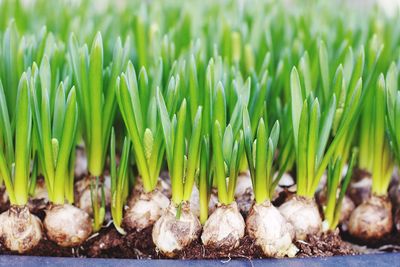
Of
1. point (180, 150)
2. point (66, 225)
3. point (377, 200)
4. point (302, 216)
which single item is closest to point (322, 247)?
point (302, 216)

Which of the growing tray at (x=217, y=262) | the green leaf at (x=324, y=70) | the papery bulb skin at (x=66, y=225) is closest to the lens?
the growing tray at (x=217, y=262)

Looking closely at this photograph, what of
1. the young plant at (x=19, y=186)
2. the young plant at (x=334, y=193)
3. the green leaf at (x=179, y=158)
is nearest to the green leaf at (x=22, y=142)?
the young plant at (x=19, y=186)

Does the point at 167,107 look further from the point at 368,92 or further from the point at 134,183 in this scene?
the point at 368,92

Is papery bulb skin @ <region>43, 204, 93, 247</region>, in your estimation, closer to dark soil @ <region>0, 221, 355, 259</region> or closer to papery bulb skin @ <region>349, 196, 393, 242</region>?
dark soil @ <region>0, 221, 355, 259</region>

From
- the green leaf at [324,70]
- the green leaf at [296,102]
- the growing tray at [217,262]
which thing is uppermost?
the green leaf at [324,70]

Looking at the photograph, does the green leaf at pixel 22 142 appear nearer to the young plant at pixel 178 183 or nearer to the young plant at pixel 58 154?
the young plant at pixel 58 154

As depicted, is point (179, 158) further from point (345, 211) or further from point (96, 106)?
point (345, 211)

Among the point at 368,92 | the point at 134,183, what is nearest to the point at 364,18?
the point at 368,92
